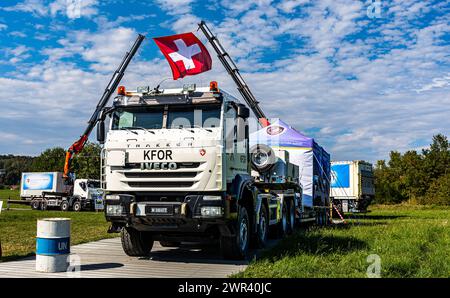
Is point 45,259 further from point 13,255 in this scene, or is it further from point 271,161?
point 271,161

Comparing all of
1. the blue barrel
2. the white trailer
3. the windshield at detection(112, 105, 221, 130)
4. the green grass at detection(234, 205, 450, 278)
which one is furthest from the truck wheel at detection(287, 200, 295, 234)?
the white trailer

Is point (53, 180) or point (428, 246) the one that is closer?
point (428, 246)

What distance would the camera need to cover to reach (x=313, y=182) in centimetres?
1778

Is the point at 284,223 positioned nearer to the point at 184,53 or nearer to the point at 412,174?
the point at 184,53

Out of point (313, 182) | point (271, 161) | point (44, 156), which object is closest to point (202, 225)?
point (271, 161)

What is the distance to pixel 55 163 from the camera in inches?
3819

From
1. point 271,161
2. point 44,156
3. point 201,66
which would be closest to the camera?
point 201,66

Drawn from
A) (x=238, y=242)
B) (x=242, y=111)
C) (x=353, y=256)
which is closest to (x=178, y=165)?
(x=242, y=111)

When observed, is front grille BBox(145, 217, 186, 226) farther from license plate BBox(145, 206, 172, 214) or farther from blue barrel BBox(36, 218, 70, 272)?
blue barrel BBox(36, 218, 70, 272)

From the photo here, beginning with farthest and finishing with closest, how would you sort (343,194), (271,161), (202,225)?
(343,194) → (271,161) → (202,225)

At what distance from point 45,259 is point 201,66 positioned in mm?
6301

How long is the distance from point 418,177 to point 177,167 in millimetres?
55480

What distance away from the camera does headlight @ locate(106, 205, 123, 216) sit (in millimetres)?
8734

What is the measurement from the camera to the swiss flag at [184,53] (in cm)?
1209
